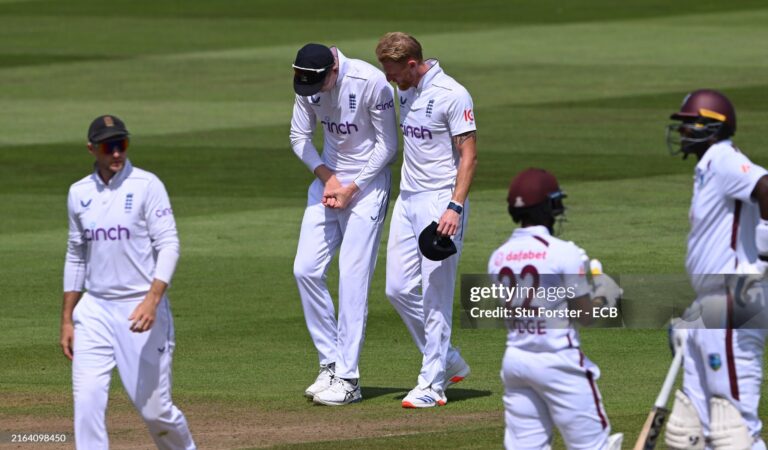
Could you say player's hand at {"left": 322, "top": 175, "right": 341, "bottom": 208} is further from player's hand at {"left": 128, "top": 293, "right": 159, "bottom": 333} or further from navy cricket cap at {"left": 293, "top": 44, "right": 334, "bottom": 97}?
player's hand at {"left": 128, "top": 293, "right": 159, "bottom": 333}

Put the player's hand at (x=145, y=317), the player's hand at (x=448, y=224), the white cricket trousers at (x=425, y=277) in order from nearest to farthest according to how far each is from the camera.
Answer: the player's hand at (x=145, y=317), the player's hand at (x=448, y=224), the white cricket trousers at (x=425, y=277)

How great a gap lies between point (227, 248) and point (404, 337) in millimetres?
4622

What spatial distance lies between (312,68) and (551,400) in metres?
4.43

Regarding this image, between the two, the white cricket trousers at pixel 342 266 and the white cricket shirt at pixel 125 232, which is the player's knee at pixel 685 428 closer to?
the white cricket shirt at pixel 125 232

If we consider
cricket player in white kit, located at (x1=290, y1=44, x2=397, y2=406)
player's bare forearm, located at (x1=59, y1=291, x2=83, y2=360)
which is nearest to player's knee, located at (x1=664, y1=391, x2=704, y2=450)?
player's bare forearm, located at (x1=59, y1=291, x2=83, y2=360)

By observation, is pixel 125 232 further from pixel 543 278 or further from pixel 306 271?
pixel 306 271

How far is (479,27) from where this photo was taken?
139 ft

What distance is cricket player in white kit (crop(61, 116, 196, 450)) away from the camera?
9.17 m

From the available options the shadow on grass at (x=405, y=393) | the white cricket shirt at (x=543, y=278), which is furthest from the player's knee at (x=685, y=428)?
the shadow on grass at (x=405, y=393)

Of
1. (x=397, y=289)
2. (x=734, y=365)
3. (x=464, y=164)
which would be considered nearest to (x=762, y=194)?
(x=734, y=365)

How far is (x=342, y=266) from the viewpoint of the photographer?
1213 cm

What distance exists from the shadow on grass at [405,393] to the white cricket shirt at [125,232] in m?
3.23

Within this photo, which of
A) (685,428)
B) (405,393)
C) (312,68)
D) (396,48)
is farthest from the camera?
(405,393)

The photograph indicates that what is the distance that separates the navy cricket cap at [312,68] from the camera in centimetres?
1191
